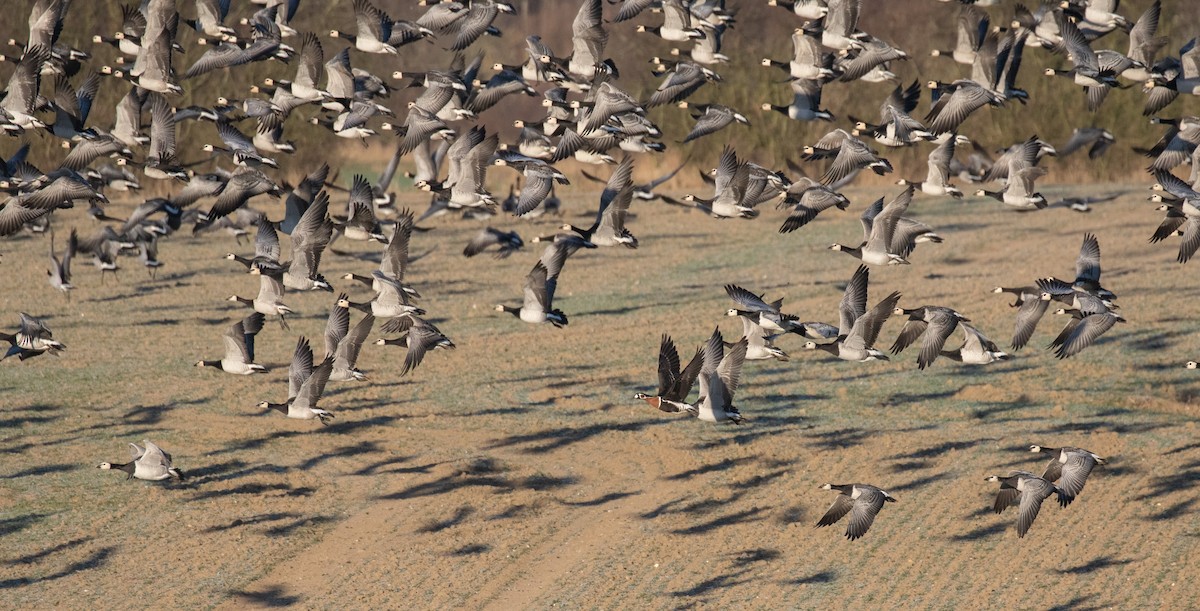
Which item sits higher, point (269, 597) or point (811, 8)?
point (811, 8)

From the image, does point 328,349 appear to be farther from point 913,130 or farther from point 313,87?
point 913,130

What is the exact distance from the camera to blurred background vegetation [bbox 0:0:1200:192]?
2234 inches

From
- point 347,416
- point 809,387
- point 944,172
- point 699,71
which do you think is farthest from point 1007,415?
point 347,416

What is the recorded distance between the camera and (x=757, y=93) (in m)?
59.4

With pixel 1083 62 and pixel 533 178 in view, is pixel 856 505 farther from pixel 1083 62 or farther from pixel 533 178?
pixel 1083 62

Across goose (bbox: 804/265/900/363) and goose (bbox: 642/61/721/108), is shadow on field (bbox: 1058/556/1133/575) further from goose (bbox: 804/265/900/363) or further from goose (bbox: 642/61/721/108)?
goose (bbox: 642/61/721/108)

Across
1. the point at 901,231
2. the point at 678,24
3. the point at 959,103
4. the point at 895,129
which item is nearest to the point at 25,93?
the point at 678,24

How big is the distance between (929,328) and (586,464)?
665 centimetres

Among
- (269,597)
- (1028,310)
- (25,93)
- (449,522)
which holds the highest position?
(25,93)

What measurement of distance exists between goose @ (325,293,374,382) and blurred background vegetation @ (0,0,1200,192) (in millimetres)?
29363

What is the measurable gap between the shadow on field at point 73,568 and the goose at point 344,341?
4276 mm

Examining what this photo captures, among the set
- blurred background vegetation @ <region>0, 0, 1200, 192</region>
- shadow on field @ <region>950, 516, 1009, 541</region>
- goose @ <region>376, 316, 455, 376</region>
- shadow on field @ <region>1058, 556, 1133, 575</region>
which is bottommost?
blurred background vegetation @ <region>0, 0, 1200, 192</region>

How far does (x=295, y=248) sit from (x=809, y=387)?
11915 mm

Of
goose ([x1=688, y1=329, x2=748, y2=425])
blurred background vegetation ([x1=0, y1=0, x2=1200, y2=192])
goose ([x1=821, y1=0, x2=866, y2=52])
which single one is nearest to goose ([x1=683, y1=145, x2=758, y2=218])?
goose ([x1=688, y1=329, x2=748, y2=425])
